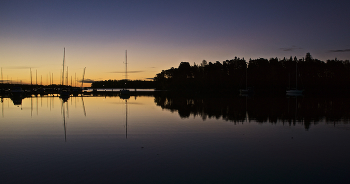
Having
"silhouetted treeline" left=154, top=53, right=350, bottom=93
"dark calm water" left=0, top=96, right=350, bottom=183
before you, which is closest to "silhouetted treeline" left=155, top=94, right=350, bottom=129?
"dark calm water" left=0, top=96, right=350, bottom=183

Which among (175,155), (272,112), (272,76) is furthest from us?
(272,76)

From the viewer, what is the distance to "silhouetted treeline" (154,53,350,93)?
121 metres

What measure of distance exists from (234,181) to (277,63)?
15040 centimetres

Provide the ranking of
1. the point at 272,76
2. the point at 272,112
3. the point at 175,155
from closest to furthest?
the point at 175,155 → the point at 272,112 → the point at 272,76

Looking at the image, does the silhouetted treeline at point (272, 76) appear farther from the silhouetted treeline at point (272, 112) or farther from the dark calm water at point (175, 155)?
the dark calm water at point (175, 155)

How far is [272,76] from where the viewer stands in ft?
434

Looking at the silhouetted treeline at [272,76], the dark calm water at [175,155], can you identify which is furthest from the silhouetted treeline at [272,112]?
the silhouetted treeline at [272,76]

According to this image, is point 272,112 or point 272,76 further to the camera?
point 272,76

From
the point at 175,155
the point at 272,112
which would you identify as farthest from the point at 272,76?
the point at 175,155

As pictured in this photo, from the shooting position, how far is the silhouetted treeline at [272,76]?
121375 mm

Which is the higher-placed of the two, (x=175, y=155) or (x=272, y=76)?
(x=272, y=76)

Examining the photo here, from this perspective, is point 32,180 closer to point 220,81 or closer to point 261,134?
point 261,134

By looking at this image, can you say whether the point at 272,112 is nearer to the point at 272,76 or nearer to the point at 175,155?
the point at 175,155

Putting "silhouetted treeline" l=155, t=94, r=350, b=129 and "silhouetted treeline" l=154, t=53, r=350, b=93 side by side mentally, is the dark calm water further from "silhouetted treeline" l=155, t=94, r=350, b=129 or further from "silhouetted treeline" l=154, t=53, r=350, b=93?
"silhouetted treeline" l=154, t=53, r=350, b=93
